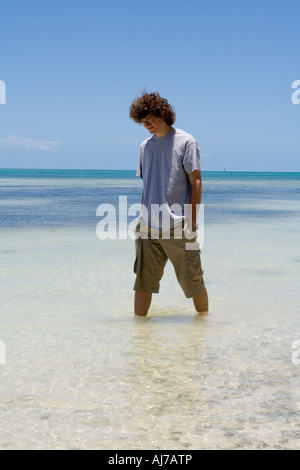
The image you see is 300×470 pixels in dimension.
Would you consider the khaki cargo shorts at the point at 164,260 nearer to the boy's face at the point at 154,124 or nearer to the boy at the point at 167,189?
the boy at the point at 167,189

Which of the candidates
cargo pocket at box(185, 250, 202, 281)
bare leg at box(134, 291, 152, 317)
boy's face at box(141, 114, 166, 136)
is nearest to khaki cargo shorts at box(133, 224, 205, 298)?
cargo pocket at box(185, 250, 202, 281)

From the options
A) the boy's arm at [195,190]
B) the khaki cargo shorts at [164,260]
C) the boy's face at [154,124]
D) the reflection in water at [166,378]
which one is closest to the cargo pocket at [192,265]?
the khaki cargo shorts at [164,260]

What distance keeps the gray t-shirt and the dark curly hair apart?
129mm

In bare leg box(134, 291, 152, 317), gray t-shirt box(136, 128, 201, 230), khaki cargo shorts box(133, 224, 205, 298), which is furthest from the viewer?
bare leg box(134, 291, 152, 317)

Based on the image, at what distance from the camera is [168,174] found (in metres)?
4.13

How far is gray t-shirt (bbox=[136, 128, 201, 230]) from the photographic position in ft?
13.4

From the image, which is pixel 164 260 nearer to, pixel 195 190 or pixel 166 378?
pixel 195 190

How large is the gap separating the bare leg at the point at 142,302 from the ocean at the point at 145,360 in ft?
0.22

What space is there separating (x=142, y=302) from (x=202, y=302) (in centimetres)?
51

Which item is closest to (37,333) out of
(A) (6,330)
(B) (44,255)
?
(A) (6,330)

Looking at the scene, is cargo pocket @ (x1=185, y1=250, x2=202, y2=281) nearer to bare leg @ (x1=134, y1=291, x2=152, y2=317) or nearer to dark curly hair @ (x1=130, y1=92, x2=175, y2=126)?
bare leg @ (x1=134, y1=291, x2=152, y2=317)

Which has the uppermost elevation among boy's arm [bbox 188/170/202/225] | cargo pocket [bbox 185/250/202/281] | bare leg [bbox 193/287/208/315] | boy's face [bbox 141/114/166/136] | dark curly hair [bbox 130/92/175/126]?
dark curly hair [bbox 130/92/175/126]

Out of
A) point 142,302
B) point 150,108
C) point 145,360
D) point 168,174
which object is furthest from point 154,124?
point 145,360

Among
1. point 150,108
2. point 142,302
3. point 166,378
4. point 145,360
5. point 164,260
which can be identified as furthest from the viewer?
point 142,302
